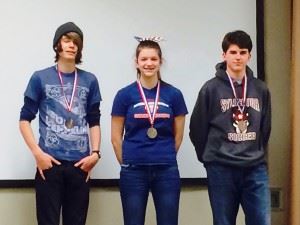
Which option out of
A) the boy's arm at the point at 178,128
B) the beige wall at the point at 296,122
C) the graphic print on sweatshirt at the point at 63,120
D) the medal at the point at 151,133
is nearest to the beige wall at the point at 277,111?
the beige wall at the point at 296,122

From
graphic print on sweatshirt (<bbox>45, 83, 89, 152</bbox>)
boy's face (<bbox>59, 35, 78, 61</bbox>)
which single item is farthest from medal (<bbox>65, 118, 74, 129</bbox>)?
boy's face (<bbox>59, 35, 78, 61</bbox>)

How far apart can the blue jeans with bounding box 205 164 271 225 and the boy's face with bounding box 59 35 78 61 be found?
0.90 m

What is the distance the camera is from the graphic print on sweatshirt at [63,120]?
2.90m

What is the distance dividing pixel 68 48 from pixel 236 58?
838mm

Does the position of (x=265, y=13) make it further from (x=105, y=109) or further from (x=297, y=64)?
(x=105, y=109)

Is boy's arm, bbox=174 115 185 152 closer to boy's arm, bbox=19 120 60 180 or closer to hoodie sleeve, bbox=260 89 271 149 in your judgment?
hoodie sleeve, bbox=260 89 271 149

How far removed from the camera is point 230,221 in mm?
2799

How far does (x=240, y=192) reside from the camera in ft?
9.20

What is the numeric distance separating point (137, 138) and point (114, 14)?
0.91 metres

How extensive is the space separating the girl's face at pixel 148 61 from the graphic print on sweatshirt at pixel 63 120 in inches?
14.2

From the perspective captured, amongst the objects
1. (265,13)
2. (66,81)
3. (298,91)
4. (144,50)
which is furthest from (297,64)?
(66,81)

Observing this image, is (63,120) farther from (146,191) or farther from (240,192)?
(240,192)

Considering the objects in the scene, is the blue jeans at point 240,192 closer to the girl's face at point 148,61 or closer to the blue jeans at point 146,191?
the blue jeans at point 146,191

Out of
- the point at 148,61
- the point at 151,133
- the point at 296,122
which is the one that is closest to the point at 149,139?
the point at 151,133
